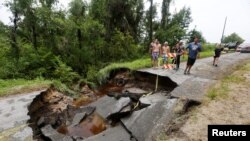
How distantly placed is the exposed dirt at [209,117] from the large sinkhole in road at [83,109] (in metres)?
2.65

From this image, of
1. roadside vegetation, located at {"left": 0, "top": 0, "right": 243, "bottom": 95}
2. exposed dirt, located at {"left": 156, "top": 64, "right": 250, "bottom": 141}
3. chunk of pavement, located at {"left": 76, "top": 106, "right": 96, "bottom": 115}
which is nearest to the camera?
exposed dirt, located at {"left": 156, "top": 64, "right": 250, "bottom": 141}

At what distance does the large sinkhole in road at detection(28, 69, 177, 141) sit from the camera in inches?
307

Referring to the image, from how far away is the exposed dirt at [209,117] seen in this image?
524 cm

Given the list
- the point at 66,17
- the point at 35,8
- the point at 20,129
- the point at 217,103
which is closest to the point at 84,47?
the point at 66,17

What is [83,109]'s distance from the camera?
1001 cm

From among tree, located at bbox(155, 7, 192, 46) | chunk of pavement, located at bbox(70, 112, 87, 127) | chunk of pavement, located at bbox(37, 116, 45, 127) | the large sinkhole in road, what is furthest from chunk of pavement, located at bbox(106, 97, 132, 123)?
tree, located at bbox(155, 7, 192, 46)

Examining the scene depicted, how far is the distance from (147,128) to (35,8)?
16977 mm

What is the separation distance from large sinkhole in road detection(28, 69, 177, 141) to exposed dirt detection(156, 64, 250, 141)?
265 cm

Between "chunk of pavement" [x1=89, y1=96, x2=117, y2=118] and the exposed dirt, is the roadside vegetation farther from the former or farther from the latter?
the exposed dirt

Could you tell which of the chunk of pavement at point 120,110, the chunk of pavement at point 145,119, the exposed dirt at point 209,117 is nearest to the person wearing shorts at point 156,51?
the chunk of pavement at point 120,110

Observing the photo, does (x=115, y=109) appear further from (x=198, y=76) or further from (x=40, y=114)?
(x=198, y=76)

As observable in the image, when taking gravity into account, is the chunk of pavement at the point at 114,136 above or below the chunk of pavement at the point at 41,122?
below

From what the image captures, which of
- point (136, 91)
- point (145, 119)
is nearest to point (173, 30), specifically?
point (136, 91)

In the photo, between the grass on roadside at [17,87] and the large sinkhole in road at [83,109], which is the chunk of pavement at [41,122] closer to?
the large sinkhole in road at [83,109]
